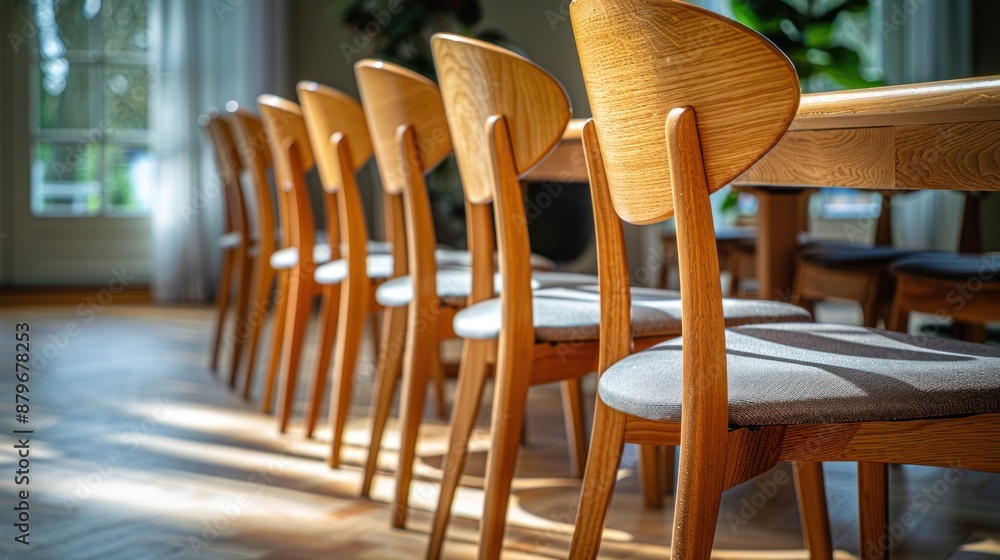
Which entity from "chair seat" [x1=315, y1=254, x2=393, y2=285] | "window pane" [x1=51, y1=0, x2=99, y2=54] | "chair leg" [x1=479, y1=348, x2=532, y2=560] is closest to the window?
"window pane" [x1=51, y1=0, x2=99, y2=54]

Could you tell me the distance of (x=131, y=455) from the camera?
→ 7.43ft

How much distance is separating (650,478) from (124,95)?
14.5ft

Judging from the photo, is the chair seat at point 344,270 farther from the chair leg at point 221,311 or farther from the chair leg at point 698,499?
the chair leg at point 698,499

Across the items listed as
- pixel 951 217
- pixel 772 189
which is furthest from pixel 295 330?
pixel 951 217

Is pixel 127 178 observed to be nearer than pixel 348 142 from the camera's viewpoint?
No

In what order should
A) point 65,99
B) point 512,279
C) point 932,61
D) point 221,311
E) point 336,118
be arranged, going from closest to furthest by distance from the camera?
point 512,279
point 336,118
point 221,311
point 932,61
point 65,99

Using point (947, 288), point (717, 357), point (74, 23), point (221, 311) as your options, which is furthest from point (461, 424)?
point (74, 23)

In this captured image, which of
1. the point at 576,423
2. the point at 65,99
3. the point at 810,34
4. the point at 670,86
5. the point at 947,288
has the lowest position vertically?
the point at 576,423

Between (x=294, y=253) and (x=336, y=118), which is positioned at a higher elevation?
(x=336, y=118)

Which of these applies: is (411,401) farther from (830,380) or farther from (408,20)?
(408,20)

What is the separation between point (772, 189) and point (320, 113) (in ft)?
3.21

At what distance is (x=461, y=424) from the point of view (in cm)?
163

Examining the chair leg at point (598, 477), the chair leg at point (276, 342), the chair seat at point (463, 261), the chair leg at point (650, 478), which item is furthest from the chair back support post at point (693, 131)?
the chair leg at point (276, 342)

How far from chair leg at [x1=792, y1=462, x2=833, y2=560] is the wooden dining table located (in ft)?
1.31
